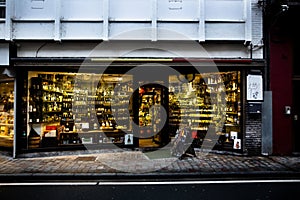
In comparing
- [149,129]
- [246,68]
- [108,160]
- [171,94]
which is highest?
[246,68]

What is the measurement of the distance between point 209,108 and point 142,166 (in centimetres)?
454

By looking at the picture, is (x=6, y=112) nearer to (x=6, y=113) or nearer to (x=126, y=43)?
(x=6, y=113)

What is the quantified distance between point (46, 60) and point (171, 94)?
514 cm

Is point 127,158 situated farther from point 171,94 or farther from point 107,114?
point 171,94

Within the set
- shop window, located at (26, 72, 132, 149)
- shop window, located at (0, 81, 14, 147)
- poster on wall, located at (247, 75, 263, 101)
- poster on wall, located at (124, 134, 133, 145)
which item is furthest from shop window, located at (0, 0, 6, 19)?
poster on wall, located at (247, 75, 263, 101)

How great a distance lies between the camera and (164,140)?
43.4 ft

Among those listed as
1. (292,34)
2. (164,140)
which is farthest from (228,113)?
(292,34)

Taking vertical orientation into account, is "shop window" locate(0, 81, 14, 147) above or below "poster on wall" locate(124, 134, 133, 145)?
above

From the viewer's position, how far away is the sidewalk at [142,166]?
8.75 m

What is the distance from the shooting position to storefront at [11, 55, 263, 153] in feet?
38.1

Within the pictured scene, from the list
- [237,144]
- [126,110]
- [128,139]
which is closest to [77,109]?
[126,110]

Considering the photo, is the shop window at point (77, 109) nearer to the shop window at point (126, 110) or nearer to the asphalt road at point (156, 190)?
the shop window at point (126, 110)

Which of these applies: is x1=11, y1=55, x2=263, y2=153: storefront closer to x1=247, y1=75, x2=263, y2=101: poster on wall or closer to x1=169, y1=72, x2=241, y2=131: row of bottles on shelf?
x1=169, y1=72, x2=241, y2=131: row of bottles on shelf

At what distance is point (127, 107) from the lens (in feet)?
42.4
